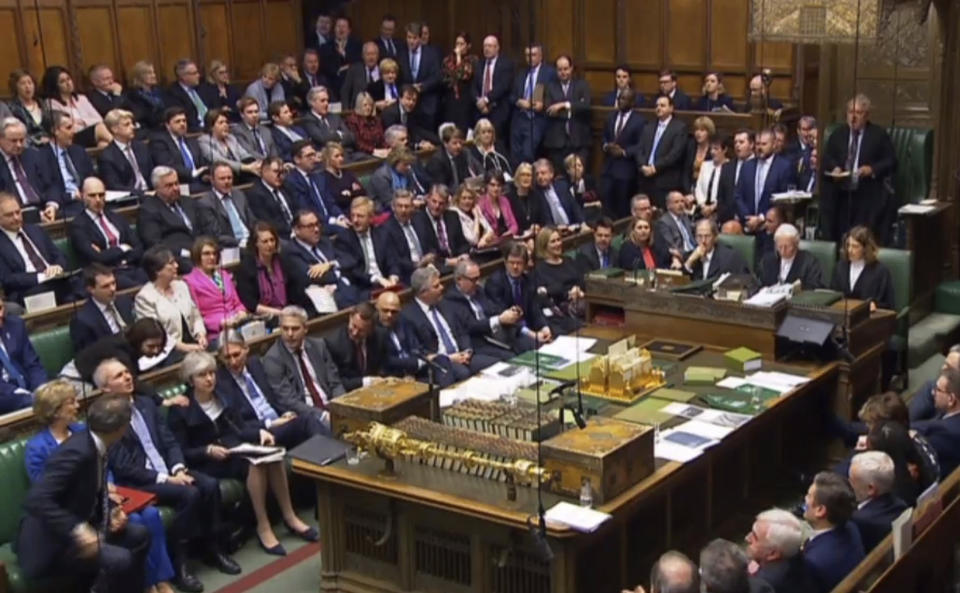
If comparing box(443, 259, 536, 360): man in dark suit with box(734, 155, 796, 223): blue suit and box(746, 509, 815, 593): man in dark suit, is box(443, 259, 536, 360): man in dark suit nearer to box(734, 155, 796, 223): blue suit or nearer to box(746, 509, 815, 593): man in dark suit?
box(734, 155, 796, 223): blue suit

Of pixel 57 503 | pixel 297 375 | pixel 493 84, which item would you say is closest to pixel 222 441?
pixel 297 375

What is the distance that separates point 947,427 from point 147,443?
10.9ft

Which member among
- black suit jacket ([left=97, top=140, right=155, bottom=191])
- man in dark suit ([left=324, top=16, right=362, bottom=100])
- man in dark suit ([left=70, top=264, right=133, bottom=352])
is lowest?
man in dark suit ([left=70, top=264, right=133, bottom=352])

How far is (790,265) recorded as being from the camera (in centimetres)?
775

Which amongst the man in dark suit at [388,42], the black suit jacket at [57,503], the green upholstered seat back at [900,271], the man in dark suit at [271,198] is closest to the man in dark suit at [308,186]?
the man in dark suit at [271,198]

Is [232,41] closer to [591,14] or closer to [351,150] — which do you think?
[351,150]

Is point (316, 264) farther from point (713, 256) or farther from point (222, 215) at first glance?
point (713, 256)

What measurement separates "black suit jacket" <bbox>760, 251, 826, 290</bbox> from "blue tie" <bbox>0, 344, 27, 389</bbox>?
3990 mm

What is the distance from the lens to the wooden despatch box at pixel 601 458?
499 centimetres

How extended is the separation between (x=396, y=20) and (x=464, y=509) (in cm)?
903

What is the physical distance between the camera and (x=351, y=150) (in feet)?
34.7

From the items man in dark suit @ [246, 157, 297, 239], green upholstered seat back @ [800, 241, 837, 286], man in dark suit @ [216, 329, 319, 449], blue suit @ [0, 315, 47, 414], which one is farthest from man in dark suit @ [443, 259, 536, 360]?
blue suit @ [0, 315, 47, 414]

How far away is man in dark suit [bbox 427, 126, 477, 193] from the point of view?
10141 millimetres

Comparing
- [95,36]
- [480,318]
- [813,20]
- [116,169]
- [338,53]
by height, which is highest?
[95,36]
